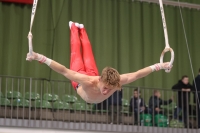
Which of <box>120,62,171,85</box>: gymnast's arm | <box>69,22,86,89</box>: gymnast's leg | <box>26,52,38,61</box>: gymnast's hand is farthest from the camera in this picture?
<box>69,22,86,89</box>: gymnast's leg

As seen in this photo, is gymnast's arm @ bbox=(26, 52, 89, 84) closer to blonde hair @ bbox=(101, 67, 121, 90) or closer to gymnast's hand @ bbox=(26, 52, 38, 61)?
gymnast's hand @ bbox=(26, 52, 38, 61)

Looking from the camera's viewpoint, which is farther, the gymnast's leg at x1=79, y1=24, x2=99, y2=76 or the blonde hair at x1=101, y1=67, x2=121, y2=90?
the gymnast's leg at x1=79, y1=24, x2=99, y2=76

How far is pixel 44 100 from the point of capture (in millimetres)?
8742

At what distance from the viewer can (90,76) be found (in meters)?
5.04

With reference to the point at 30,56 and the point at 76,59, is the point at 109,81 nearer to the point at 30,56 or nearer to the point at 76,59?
the point at 30,56

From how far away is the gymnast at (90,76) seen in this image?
4688mm

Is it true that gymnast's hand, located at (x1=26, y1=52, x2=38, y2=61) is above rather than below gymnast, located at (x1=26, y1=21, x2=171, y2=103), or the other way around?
above

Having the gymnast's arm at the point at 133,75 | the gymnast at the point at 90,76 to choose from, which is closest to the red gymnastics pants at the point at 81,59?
the gymnast at the point at 90,76

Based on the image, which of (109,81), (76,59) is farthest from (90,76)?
(76,59)

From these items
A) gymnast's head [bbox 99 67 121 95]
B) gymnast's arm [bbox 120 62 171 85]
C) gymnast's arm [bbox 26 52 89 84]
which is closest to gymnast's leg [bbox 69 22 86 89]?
gymnast's arm [bbox 26 52 89 84]

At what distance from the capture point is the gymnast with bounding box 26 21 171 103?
4688mm

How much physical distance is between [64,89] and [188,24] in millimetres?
3714

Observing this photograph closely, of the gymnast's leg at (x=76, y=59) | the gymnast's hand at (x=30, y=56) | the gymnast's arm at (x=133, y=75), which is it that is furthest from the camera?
the gymnast's leg at (x=76, y=59)

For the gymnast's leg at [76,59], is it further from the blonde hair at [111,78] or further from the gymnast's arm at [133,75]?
the blonde hair at [111,78]
